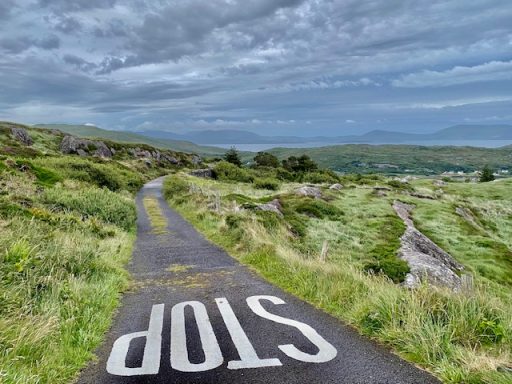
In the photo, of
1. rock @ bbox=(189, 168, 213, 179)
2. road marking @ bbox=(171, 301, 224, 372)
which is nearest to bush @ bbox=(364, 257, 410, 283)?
road marking @ bbox=(171, 301, 224, 372)

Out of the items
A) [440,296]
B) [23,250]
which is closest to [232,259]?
[23,250]

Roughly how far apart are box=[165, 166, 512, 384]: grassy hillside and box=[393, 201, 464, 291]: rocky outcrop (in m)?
0.76

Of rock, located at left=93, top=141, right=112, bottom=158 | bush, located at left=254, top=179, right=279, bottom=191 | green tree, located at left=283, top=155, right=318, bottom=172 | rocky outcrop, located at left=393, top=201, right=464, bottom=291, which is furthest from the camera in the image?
green tree, located at left=283, top=155, right=318, bottom=172

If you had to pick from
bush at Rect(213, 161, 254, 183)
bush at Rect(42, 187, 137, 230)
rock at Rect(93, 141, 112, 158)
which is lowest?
bush at Rect(213, 161, 254, 183)

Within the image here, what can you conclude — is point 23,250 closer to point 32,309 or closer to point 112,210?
point 32,309

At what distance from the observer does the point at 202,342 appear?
7.02 m

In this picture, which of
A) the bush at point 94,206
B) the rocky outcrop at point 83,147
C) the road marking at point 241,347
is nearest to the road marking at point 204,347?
the road marking at point 241,347

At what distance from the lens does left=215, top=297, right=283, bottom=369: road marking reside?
6047mm

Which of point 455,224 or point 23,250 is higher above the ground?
point 23,250

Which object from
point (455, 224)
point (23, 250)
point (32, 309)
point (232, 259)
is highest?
point (23, 250)

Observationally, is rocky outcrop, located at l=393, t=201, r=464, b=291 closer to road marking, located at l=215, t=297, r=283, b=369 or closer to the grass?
road marking, located at l=215, t=297, r=283, b=369

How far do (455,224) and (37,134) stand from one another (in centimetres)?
9306

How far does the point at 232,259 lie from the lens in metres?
14.6

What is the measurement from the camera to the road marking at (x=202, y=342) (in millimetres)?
6117
